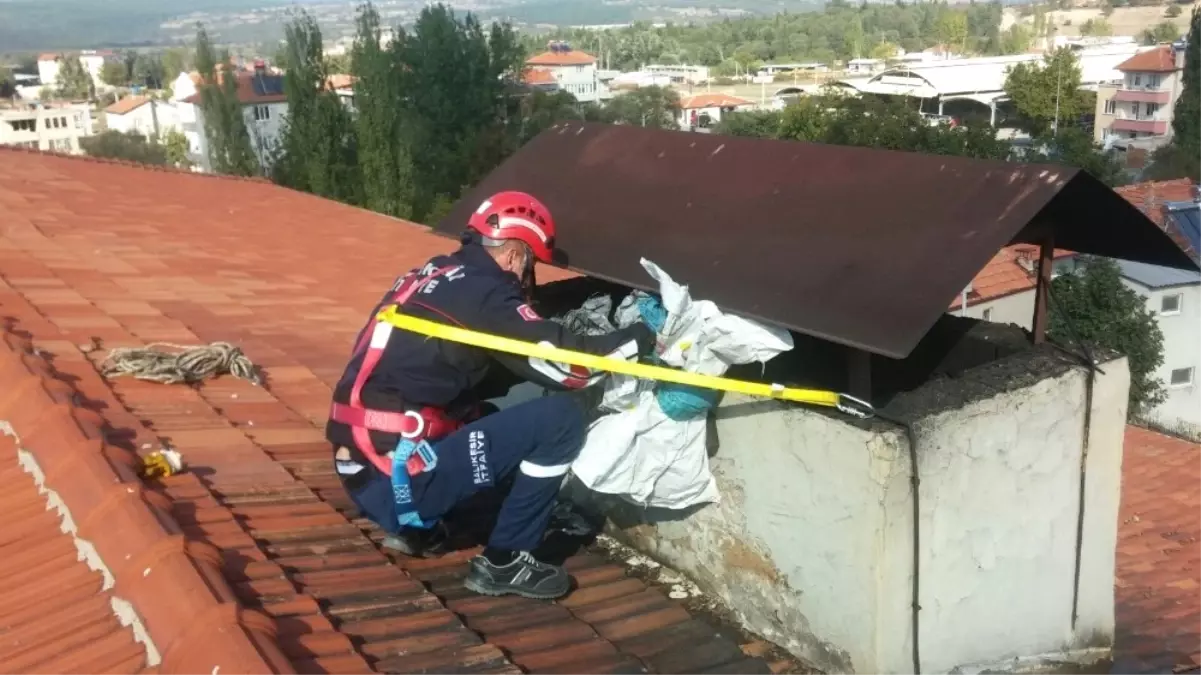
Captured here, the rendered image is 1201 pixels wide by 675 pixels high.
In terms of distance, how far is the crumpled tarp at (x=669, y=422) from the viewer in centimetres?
293

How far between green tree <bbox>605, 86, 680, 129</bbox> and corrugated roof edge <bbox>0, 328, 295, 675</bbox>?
5206 cm

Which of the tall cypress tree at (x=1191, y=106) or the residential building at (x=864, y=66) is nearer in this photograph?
the tall cypress tree at (x=1191, y=106)

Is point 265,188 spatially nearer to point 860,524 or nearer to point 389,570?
point 389,570

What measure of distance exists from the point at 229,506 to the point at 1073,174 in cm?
264

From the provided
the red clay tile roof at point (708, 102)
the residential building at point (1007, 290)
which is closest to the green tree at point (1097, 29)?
the red clay tile roof at point (708, 102)

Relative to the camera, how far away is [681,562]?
3.43 m

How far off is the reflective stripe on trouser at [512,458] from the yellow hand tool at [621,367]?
8.6 inches

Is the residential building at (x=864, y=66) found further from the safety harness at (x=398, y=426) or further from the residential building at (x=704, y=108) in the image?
the safety harness at (x=398, y=426)

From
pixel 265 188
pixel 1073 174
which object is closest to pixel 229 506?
pixel 1073 174

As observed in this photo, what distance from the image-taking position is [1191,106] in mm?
41500

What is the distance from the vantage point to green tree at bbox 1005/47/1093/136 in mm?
58097

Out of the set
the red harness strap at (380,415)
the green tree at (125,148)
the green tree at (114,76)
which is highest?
the green tree at (114,76)

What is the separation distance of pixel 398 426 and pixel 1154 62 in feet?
198

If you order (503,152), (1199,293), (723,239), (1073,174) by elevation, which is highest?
(1073,174)
